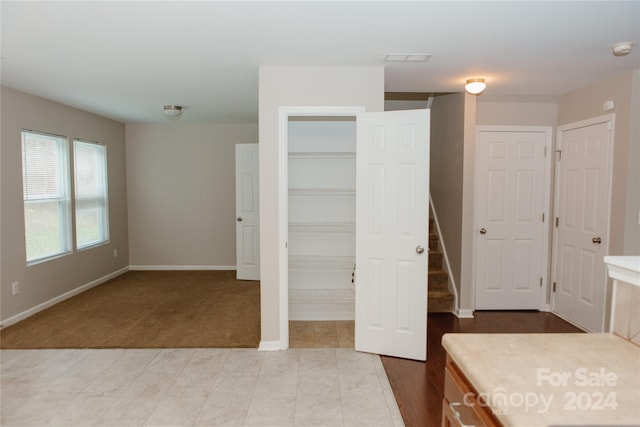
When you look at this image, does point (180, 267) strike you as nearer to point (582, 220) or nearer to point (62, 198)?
point (62, 198)

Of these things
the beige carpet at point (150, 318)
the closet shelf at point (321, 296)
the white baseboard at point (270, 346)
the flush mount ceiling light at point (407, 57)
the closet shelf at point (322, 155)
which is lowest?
the beige carpet at point (150, 318)

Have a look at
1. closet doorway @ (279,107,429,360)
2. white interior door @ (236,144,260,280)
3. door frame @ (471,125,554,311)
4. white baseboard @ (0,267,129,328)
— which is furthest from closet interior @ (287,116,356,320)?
white baseboard @ (0,267,129,328)

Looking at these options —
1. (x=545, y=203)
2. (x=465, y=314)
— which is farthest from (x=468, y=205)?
(x=465, y=314)

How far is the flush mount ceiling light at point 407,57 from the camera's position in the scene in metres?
3.09

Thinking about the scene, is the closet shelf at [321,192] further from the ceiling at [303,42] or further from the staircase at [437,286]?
the staircase at [437,286]

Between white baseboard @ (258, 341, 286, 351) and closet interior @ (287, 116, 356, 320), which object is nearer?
white baseboard @ (258, 341, 286, 351)

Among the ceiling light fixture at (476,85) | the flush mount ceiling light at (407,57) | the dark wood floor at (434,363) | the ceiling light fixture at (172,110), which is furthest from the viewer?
the ceiling light fixture at (172,110)

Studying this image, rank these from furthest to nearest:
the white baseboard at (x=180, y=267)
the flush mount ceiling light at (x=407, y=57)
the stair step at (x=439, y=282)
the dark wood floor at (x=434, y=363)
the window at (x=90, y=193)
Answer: the white baseboard at (x=180, y=267), the window at (x=90, y=193), the stair step at (x=439, y=282), the flush mount ceiling light at (x=407, y=57), the dark wood floor at (x=434, y=363)

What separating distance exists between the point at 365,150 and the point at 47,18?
2.31 meters

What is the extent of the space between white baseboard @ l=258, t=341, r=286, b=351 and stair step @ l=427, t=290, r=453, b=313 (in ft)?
6.30

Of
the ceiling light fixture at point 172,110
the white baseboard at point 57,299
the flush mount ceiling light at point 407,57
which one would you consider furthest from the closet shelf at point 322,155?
the white baseboard at point 57,299

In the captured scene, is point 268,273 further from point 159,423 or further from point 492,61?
point 492,61

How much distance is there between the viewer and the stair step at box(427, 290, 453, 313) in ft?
15.3

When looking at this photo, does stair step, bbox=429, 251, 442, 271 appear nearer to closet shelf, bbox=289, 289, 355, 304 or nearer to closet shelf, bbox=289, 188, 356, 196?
closet shelf, bbox=289, 289, 355, 304
